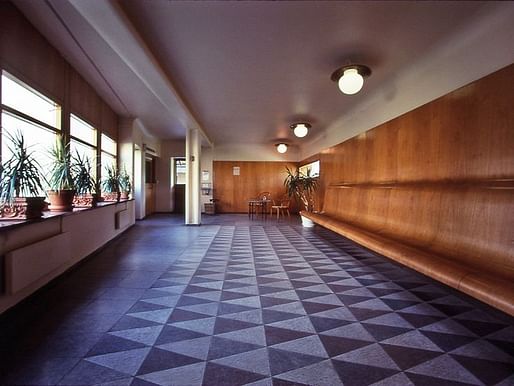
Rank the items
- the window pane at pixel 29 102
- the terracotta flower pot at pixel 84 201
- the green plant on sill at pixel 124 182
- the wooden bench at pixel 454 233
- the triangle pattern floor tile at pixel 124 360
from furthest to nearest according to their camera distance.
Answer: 1. the green plant on sill at pixel 124 182
2. the terracotta flower pot at pixel 84 201
3. the window pane at pixel 29 102
4. the wooden bench at pixel 454 233
5. the triangle pattern floor tile at pixel 124 360

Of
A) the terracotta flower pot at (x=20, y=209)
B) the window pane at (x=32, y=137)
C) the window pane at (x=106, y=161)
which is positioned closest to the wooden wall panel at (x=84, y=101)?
the window pane at (x=106, y=161)

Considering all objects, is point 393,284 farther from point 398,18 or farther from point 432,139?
point 398,18

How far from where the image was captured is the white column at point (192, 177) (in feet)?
27.3

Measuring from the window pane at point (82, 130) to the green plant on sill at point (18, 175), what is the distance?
99.2 inches

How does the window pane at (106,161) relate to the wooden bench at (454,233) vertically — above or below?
above

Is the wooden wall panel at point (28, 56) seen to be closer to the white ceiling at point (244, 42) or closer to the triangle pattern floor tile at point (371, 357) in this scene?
the white ceiling at point (244, 42)

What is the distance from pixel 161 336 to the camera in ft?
7.14

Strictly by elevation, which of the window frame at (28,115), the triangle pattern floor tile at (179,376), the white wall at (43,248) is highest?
the window frame at (28,115)

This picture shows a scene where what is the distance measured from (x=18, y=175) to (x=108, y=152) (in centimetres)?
498

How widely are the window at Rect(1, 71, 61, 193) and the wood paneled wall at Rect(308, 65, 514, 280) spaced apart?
4406mm

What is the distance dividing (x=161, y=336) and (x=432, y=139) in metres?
3.60

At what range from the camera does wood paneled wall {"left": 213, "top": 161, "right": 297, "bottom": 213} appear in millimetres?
12484

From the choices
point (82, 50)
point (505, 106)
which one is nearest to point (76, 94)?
point (82, 50)

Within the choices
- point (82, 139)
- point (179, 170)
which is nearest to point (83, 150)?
point (82, 139)
